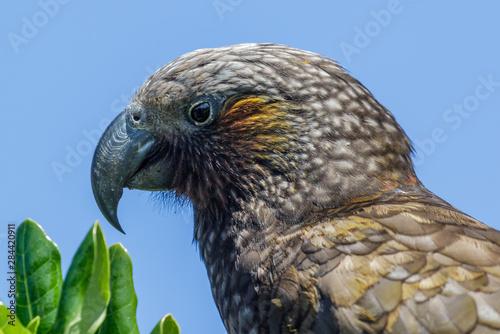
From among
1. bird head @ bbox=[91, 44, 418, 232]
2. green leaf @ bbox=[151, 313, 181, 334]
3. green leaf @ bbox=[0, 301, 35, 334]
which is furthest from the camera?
bird head @ bbox=[91, 44, 418, 232]

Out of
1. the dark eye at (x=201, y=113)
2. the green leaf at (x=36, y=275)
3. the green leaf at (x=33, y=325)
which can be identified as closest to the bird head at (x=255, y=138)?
the dark eye at (x=201, y=113)

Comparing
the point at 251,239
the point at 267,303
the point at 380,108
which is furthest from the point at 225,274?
the point at 380,108

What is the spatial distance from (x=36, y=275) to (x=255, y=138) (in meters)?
1.73

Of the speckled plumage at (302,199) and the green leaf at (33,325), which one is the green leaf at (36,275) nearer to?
the green leaf at (33,325)

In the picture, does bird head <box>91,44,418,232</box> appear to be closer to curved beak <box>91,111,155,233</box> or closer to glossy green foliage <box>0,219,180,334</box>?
curved beak <box>91,111,155,233</box>

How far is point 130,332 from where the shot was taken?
90.0 inches

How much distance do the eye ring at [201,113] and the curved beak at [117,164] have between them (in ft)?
1.01

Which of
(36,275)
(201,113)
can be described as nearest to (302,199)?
(201,113)

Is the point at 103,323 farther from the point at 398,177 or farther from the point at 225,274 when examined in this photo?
the point at 398,177

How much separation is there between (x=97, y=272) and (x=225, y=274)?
1.57m

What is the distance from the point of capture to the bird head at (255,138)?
3.61 m

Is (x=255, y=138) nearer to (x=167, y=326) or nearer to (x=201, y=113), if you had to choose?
(x=201, y=113)

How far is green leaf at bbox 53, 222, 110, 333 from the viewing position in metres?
2.11

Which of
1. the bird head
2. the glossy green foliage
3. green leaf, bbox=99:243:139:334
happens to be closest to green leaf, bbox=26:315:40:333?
the glossy green foliage
